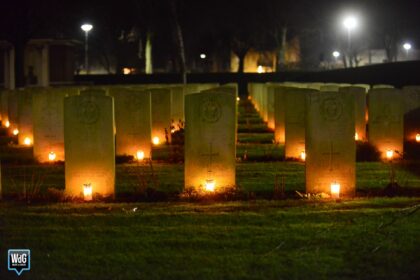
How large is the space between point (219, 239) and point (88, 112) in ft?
11.5

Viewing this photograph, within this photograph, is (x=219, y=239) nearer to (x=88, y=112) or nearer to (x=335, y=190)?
(x=335, y=190)

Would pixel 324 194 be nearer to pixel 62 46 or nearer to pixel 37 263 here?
pixel 37 263

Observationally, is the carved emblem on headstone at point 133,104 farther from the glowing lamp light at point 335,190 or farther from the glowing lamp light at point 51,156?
the glowing lamp light at point 335,190

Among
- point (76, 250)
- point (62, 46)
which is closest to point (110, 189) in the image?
point (76, 250)

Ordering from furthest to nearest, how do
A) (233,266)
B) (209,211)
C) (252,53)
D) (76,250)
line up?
(252,53) < (209,211) < (76,250) < (233,266)

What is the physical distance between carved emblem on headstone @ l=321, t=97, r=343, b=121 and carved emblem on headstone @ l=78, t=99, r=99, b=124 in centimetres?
338

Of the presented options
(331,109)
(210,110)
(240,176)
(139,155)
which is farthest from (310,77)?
(210,110)

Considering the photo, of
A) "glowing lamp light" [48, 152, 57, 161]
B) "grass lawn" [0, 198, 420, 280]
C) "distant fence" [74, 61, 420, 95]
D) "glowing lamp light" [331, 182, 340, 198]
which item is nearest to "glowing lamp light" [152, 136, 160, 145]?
"glowing lamp light" [48, 152, 57, 161]

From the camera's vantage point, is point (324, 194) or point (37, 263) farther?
point (324, 194)

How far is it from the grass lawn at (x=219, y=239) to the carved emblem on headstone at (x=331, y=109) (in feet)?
4.51

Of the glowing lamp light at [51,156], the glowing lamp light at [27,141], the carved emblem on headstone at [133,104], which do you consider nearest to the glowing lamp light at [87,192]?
the glowing lamp light at [51,156]

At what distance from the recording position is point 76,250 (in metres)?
7.58

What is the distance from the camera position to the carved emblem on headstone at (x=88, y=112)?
10469mm

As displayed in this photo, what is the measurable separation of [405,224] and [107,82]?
59.3 m
